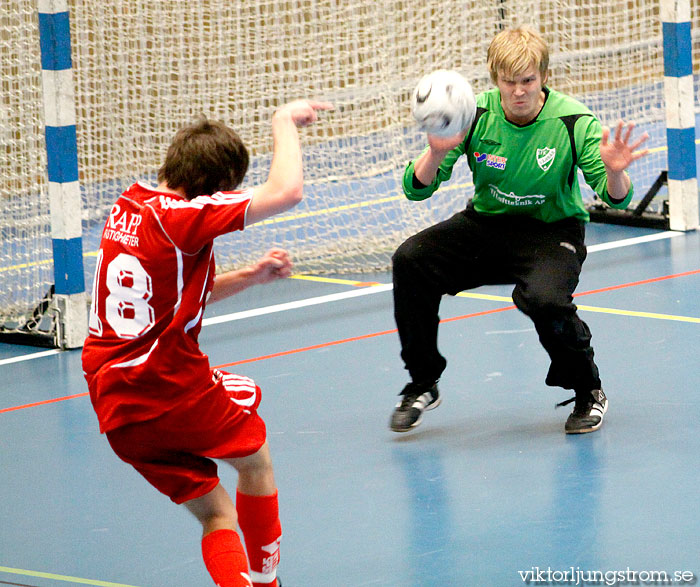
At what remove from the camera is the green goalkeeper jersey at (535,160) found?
437 cm

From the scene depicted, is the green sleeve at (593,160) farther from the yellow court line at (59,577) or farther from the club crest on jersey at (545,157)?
the yellow court line at (59,577)

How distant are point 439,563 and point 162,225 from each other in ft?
4.08

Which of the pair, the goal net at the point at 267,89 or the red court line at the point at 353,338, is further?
the goal net at the point at 267,89

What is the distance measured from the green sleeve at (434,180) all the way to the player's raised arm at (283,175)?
1.55 meters

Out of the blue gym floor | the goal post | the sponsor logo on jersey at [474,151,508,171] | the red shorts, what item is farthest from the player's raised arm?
the goal post

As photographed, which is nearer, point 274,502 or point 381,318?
point 274,502

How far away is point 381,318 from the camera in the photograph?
20.2ft

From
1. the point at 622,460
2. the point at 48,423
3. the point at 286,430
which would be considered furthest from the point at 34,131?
the point at 622,460

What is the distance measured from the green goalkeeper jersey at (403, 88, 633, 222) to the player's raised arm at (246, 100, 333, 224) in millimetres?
1582

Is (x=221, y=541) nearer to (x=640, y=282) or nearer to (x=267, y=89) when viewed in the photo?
(x=640, y=282)

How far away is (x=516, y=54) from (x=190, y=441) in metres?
2.03

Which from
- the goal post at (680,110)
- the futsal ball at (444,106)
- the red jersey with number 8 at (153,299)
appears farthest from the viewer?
the goal post at (680,110)

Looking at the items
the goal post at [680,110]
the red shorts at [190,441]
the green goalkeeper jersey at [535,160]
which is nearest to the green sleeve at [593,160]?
the green goalkeeper jersey at [535,160]

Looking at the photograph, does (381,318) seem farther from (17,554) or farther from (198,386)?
(198,386)
